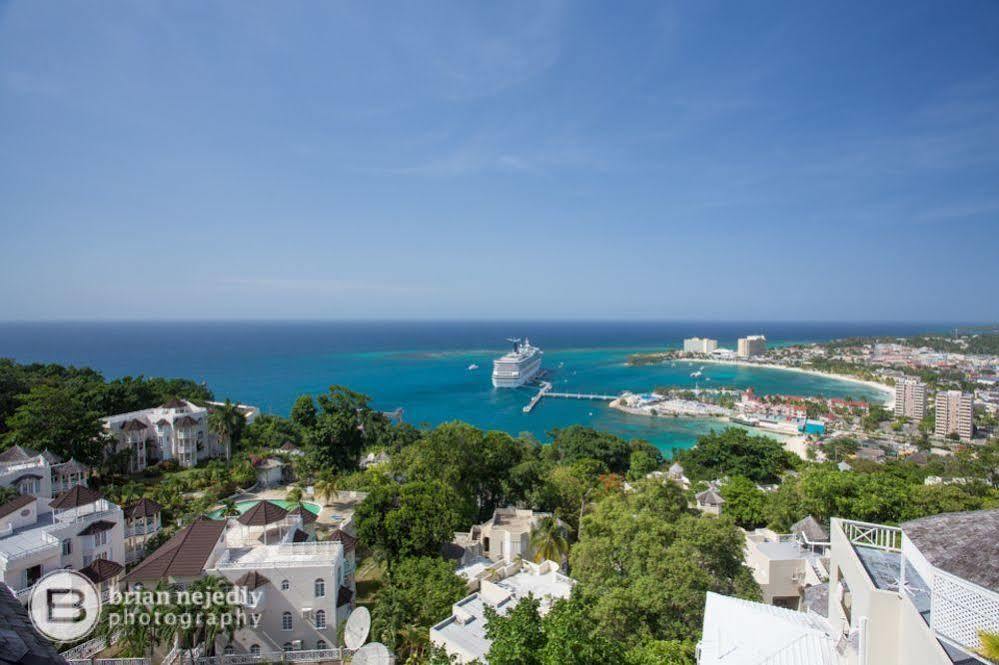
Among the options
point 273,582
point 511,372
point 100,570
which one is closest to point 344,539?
point 273,582

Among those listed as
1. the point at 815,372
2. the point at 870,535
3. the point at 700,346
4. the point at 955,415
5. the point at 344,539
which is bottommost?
the point at 815,372

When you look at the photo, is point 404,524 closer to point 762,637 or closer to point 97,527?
point 97,527

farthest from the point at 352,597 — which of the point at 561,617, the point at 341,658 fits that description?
the point at 561,617

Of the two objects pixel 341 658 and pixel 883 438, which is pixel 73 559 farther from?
pixel 883 438

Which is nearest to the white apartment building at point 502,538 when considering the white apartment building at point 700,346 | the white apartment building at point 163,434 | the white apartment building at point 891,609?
the white apartment building at point 891,609

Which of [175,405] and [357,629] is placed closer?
[357,629]

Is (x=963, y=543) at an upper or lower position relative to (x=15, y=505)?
upper
